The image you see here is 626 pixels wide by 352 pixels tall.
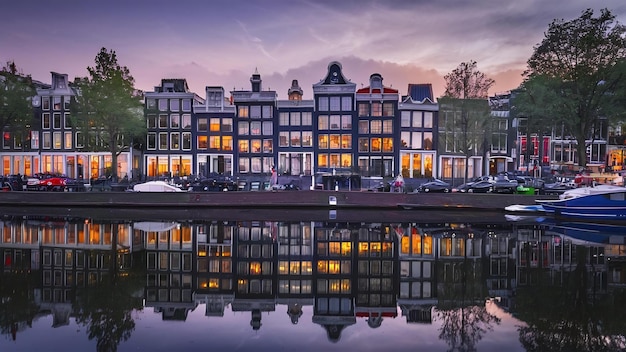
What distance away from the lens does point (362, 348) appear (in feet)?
37.7

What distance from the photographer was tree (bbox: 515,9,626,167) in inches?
1950

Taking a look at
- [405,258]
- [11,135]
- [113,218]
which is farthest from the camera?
[11,135]

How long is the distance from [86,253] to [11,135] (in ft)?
205

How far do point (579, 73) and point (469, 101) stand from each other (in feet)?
39.0

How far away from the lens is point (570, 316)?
13.9m

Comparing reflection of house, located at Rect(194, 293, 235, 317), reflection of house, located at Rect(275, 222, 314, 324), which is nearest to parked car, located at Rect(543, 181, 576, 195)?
reflection of house, located at Rect(275, 222, 314, 324)

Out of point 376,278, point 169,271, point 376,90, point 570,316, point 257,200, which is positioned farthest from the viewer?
point 376,90

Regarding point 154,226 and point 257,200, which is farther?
point 257,200

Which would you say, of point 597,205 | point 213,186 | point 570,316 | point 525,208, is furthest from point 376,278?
point 213,186

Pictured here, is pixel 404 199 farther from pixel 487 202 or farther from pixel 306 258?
pixel 306 258

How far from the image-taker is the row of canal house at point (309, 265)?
1538 centimetres

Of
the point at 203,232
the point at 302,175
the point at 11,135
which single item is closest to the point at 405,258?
the point at 203,232

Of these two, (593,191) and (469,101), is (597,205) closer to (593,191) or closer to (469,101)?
(593,191)

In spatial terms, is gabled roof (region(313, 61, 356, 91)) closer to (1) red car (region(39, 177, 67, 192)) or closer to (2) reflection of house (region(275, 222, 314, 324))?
(1) red car (region(39, 177, 67, 192))
